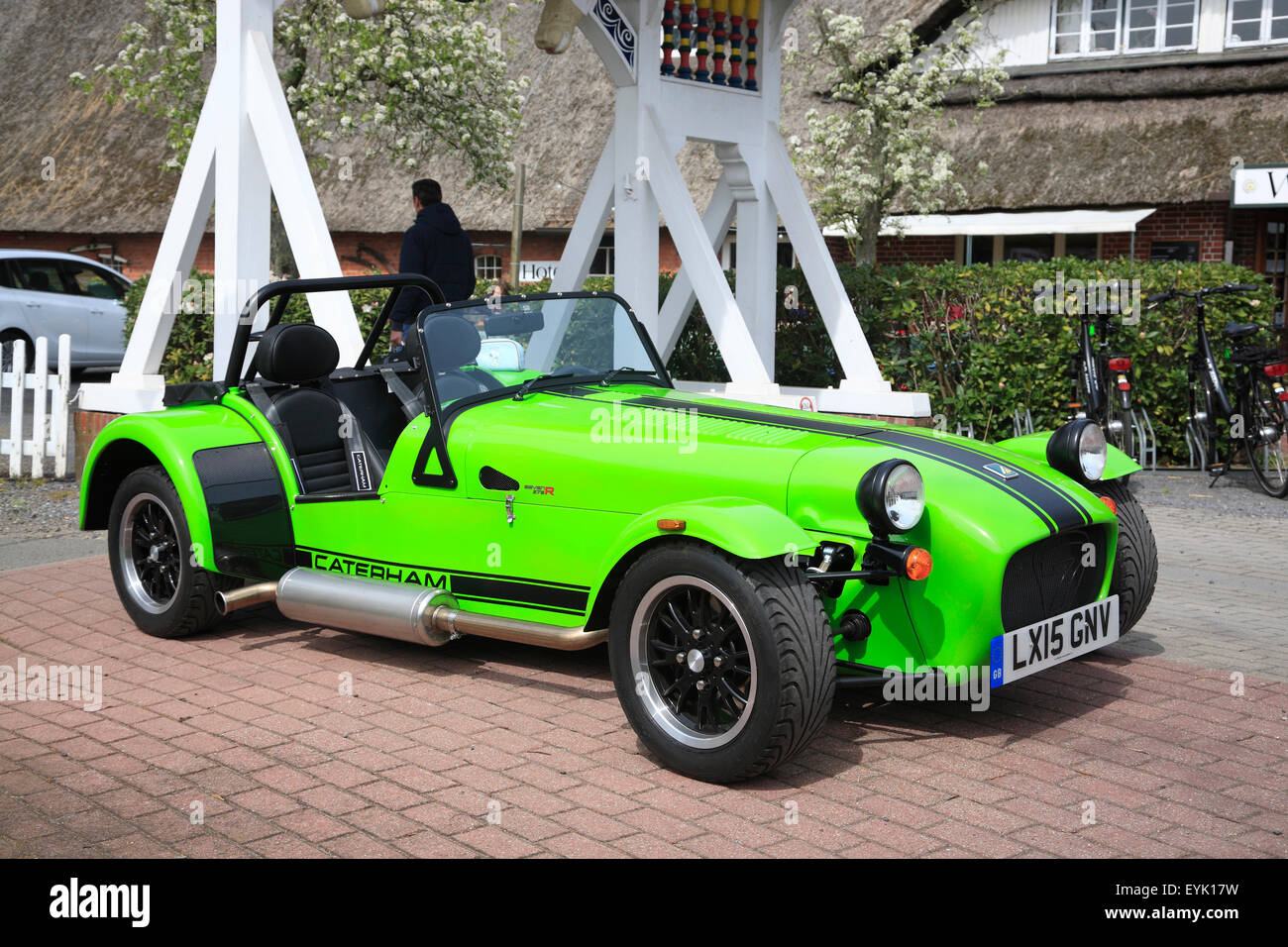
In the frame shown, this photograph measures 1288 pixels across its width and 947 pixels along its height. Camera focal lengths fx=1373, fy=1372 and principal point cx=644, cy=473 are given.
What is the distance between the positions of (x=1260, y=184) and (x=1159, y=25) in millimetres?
4577

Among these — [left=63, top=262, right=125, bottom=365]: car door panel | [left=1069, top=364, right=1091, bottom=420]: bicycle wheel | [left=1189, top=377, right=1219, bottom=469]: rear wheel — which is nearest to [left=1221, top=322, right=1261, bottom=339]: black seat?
[left=1189, top=377, right=1219, bottom=469]: rear wheel

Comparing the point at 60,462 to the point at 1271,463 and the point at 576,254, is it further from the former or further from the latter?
the point at 1271,463

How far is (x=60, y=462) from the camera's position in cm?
1127

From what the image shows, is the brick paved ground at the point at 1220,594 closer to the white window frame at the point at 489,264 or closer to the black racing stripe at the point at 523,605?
the black racing stripe at the point at 523,605

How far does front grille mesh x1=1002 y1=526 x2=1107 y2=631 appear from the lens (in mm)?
4758

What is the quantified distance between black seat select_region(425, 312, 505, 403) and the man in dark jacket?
141 inches

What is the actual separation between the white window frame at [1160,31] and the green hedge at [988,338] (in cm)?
1135

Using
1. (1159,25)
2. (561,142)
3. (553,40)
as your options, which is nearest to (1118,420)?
(553,40)

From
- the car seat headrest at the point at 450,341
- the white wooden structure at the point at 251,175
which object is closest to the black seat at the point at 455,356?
the car seat headrest at the point at 450,341

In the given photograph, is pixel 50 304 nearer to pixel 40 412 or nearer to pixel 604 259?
pixel 40 412

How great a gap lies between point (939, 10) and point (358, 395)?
17.7m

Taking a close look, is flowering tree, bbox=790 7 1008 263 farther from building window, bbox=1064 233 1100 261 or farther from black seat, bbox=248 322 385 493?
black seat, bbox=248 322 385 493

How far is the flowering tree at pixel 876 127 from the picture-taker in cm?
1880

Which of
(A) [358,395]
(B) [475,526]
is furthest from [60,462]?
(B) [475,526]
